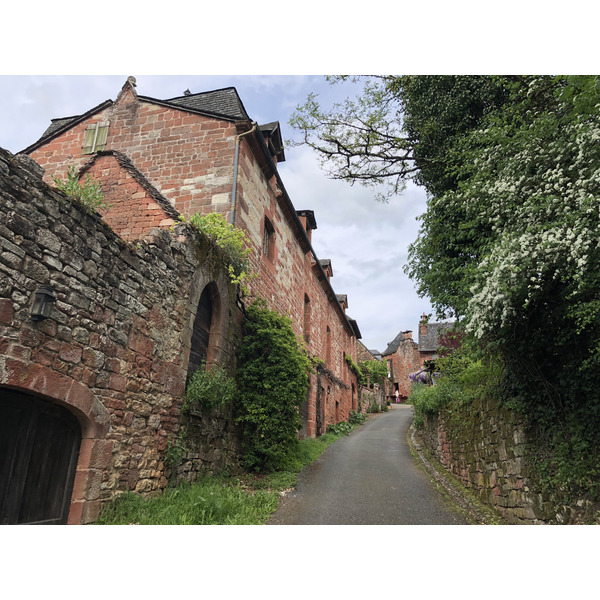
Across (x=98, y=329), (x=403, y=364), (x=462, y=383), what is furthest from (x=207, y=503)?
(x=403, y=364)

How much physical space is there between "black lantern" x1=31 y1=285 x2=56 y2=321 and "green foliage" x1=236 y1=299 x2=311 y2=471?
4845 mm

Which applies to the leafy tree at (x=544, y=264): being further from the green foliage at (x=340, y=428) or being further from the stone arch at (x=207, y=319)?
the green foliage at (x=340, y=428)

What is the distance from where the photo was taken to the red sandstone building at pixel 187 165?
842 cm

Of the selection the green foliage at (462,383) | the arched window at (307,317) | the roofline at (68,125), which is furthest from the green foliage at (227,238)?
the arched window at (307,317)

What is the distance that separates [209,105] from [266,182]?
249cm

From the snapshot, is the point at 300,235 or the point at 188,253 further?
the point at 300,235

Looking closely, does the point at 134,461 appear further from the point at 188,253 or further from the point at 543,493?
the point at 543,493

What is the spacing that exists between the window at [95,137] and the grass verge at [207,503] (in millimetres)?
8597

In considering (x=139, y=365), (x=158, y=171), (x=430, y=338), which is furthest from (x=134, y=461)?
(x=430, y=338)

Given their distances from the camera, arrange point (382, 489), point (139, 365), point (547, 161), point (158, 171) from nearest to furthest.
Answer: point (547, 161) < point (139, 365) < point (382, 489) < point (158, 171)

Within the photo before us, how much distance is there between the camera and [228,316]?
826 centimetres

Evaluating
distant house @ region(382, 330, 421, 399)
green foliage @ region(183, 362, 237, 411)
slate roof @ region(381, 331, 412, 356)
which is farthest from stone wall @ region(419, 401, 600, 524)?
slate roof @ region(381, 331, 412, 356)

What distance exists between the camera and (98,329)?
4.95 metres

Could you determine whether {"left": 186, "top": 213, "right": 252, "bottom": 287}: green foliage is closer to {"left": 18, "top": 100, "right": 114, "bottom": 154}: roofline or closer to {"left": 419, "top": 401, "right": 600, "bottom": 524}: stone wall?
{"left": 419, "top": 401, "right": 600, "bottom": 524}: stone wall
